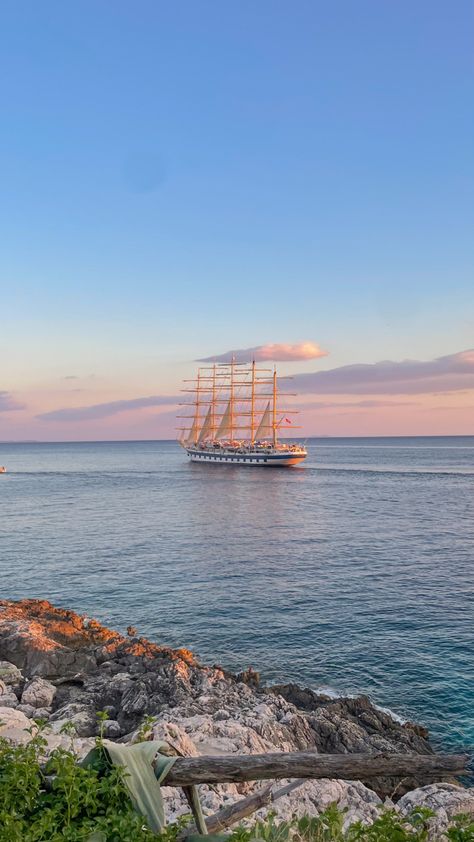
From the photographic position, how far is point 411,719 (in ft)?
55.0

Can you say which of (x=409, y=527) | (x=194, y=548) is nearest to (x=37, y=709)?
(x=194, y=548)

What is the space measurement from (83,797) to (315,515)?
186 ft

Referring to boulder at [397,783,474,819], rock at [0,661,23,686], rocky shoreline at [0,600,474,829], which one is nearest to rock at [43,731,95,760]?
rocky shoreline at [0,600,474,829]

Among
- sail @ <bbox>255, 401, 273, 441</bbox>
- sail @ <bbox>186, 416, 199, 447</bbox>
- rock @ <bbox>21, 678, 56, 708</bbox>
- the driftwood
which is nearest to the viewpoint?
the driftwood

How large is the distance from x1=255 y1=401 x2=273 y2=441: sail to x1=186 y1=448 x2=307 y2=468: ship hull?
9.53m

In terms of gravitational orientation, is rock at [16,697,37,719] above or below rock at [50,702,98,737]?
below

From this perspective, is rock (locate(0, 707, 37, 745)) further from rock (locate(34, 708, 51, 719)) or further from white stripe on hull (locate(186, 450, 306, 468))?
white stripe on hull (locate(186, 450, 306, 468))

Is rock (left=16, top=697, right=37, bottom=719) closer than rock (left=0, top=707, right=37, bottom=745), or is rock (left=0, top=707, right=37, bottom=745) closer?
rock (left=0, top=707, right=37, bottom=745)

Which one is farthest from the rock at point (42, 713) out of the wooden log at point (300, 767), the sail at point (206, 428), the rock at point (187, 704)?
the sail at point (206, 428)

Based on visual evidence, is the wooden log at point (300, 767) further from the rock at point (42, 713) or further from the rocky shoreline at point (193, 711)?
the rock at point (42, 713)

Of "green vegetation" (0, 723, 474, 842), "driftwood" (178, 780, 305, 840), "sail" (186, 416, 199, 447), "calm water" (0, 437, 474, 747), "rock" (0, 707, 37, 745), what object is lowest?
"calm water" (0, 437, 474, 747)

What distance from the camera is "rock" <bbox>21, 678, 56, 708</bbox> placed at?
15219 millimetres

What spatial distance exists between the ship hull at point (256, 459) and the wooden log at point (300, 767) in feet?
422

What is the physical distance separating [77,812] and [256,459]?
435ft
